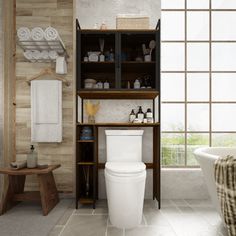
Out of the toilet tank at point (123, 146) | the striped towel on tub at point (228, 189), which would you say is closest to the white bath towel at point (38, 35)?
the toilet tank at point (123, 146)

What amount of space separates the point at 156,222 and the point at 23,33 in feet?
7.97

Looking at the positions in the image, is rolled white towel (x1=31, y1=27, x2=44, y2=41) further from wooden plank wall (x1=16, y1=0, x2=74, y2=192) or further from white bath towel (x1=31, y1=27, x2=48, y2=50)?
wooden plank wall (x1=16, y1=0, x2=74, y2=192)

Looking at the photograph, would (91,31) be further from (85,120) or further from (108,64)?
(85,120)

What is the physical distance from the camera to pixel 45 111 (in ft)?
9.11

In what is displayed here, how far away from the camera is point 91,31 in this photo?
8.42 ft

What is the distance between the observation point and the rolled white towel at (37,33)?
249 centimetres

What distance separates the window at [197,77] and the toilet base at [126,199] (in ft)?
3.73

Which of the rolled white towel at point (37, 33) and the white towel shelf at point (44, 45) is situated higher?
the rolled white towel at point (37, 33)

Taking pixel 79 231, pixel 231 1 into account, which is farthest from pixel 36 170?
pixel 231 1

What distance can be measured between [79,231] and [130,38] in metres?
2.13

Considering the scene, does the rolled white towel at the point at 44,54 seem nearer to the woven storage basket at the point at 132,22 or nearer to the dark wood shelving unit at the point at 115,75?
the dark wood shelving unit at the point at 115,75

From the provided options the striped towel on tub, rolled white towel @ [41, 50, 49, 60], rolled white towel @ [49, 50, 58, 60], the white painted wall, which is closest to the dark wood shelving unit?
the white painted wall

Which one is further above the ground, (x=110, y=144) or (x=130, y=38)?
(x=130, y=38)

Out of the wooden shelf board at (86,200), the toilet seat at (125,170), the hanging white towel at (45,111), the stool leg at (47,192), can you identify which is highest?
the hanging white towel at (45,111)
